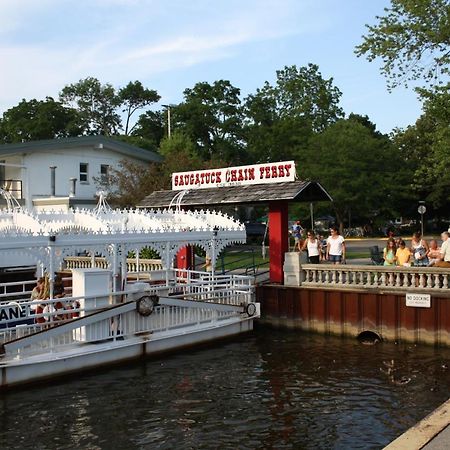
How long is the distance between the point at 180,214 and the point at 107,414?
9729 mm

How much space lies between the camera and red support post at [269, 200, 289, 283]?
2045 centimetres

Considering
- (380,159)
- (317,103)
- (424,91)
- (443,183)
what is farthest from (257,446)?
(317,103)

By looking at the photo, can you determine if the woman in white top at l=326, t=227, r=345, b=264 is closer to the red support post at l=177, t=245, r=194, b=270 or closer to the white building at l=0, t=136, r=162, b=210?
the red support post at l=177, t=245, r=194, b=270

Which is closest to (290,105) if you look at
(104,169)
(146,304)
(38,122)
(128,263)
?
(38,122)

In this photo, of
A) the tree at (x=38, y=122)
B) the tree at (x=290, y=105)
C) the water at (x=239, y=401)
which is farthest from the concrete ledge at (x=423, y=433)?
the tree at (x=38, y=122)

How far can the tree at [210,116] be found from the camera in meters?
70.2

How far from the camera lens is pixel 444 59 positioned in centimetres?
2977

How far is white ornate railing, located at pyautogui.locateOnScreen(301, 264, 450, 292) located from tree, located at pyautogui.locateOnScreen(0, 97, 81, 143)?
69200 mm

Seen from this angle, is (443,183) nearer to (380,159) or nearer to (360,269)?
(380,159)

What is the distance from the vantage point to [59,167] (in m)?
36.0

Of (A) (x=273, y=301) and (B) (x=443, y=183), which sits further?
(B) (x=443, y=183)

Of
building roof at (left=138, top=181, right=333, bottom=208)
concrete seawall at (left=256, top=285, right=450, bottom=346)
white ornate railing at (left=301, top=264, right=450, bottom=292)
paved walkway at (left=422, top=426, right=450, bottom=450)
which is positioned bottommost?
paved walkway at (left=422, top=426, right=450, bottom=450)

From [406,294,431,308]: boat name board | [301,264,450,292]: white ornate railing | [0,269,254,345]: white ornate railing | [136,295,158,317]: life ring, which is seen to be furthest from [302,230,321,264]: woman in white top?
[136,295,158,317]: life ring

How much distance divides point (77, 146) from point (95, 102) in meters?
59.9
